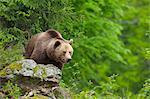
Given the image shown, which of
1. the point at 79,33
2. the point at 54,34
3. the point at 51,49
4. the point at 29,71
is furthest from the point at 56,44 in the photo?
the point at 79,33

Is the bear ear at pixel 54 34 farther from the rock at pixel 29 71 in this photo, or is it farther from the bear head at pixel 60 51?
the rock at pixel 29 71

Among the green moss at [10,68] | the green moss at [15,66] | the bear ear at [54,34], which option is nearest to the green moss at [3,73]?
the green moss at [10,68]

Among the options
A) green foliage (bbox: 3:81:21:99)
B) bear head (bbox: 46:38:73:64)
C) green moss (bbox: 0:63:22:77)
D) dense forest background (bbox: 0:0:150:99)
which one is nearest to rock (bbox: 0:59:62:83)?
green moss (bbox: 0:63:22:77)

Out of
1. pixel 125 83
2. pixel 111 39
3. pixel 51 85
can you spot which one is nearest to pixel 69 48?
pixel 51 85

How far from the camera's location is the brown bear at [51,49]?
12102 millimetres

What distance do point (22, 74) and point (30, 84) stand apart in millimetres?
212

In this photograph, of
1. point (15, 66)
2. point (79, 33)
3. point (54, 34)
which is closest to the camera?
point (15, 66)

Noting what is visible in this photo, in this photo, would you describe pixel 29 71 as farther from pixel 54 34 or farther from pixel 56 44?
pixel 54 34

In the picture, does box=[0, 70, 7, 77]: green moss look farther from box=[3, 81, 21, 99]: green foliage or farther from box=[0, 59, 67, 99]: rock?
box=[3, 81, 21, 99]: green foliage

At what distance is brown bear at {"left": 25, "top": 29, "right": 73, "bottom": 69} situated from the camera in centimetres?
1210

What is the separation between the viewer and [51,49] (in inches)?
479

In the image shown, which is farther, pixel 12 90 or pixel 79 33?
pixel 79 33

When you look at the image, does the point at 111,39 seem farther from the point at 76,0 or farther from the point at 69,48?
the point at 69,48

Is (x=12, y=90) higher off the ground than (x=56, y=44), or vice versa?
(x=56, y=44)
